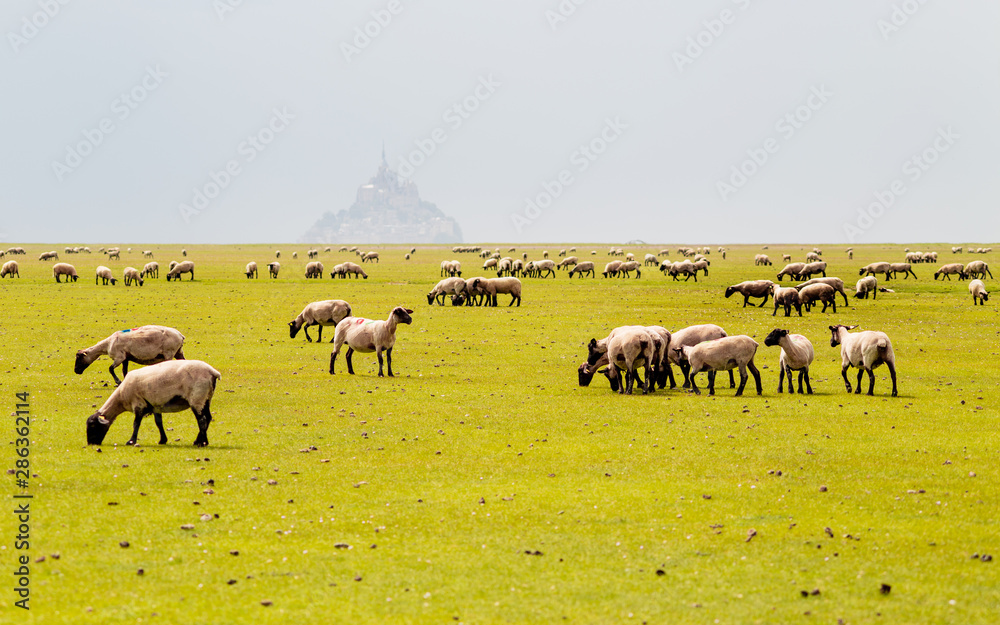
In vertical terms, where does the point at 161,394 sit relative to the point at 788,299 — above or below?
below

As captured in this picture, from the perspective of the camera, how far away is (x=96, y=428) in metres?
15.6

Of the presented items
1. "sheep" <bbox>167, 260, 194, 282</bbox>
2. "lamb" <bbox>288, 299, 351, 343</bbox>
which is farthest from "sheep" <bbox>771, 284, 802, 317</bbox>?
"sheep" <bbox>167, 260, 194, 282</bbox>

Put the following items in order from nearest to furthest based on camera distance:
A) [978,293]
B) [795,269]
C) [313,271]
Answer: [978,293]
[795,269]
[313,271]

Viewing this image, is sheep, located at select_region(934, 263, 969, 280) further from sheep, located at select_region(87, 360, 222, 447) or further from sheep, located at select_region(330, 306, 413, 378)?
sheep, located at select_region(87, 360, 222, 447)

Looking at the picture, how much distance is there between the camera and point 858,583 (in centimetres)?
935

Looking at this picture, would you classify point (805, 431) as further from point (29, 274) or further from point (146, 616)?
point (29, 274)

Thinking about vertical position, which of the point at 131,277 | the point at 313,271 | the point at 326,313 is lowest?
the point at 326,313

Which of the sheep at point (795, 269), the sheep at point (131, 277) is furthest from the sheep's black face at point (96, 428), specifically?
the sheep at point (795, 269)

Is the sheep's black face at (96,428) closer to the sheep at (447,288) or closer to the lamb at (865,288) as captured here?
the sheep at (447,288)

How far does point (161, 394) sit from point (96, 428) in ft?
4.75

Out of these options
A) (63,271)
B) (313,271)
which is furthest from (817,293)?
(63,271)

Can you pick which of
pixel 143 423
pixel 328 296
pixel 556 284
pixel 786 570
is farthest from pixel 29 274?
pixel 786 570

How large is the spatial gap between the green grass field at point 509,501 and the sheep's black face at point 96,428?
318mm

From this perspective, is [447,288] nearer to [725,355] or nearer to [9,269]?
[725,355]
